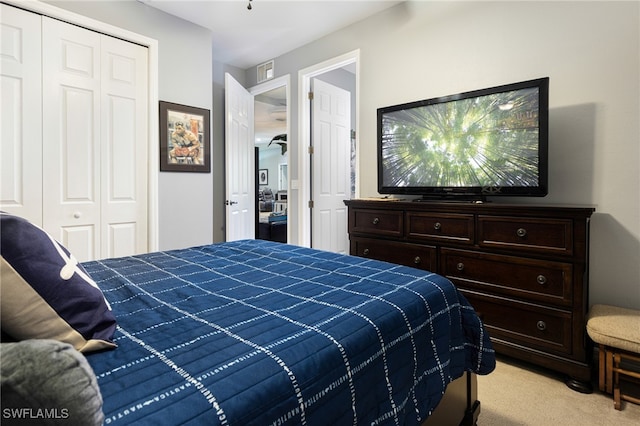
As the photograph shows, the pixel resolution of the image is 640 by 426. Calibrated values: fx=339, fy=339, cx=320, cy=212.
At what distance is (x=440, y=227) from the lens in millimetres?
2465

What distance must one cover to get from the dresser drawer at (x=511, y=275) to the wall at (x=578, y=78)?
0.46 m

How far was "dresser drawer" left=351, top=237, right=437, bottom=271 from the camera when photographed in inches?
100.0

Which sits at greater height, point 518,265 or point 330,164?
point 330,164

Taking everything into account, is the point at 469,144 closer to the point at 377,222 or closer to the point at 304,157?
the point at 377,222

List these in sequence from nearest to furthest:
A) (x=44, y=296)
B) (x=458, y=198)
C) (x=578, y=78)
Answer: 1. (x=44, y=296)
2. (x=578, y=78)
3. (x=458, y=198)

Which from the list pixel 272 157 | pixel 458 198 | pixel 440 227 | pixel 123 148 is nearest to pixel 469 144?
pixel 458 198

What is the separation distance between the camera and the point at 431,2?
2.93 metres

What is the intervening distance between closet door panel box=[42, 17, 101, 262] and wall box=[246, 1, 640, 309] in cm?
284

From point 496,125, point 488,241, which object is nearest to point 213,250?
point 488,241

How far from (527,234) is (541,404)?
0.94 m

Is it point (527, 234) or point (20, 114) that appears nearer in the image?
point (527, 234)

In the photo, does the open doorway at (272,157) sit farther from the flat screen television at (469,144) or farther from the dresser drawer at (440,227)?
the dresser drawer at (440,227)

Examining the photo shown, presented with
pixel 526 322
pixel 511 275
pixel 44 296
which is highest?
pixel 44 296

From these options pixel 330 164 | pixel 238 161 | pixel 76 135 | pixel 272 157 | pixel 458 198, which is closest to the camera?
pixel 458 198
